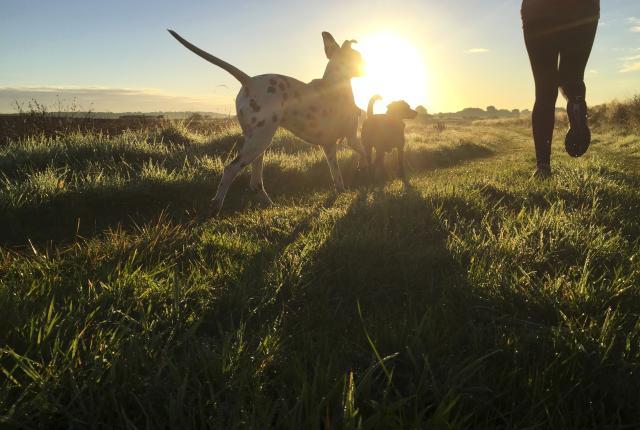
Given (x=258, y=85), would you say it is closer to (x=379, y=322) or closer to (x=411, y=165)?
(x=379, y=322)

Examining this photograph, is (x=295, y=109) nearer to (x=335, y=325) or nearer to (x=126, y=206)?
(x=126, y=206)

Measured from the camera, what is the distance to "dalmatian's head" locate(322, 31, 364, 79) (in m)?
5.95

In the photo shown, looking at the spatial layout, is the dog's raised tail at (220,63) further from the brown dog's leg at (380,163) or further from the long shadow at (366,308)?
the brown dog's leg at (380,163)

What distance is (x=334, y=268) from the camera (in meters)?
2.47

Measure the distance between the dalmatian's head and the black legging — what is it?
2.28 metres

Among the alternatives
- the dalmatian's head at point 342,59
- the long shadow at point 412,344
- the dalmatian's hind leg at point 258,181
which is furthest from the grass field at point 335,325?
the dalmatian's head at point 342,59

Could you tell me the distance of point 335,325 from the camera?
1791mm

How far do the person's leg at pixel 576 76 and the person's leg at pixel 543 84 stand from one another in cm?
11

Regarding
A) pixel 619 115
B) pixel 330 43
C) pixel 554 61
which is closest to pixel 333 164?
pixel 330 43

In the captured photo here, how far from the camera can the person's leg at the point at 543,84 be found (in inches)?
204

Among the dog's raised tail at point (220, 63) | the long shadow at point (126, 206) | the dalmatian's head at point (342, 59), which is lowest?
the long shadow at point (126, 206)

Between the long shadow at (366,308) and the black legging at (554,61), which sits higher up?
the black legging at (554,61)

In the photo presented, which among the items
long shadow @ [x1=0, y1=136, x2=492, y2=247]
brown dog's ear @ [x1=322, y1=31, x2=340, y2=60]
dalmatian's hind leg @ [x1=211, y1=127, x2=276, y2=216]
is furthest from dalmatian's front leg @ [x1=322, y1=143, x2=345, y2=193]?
brown dog's ear @ [x1=322, y1=31, x2=340, y2=60]

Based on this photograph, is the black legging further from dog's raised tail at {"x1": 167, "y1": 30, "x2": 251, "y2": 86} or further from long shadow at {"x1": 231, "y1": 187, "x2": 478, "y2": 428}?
dog's raised tail at {"x1": 167, "y1": 30, "x2": 251, "y2": 86}
